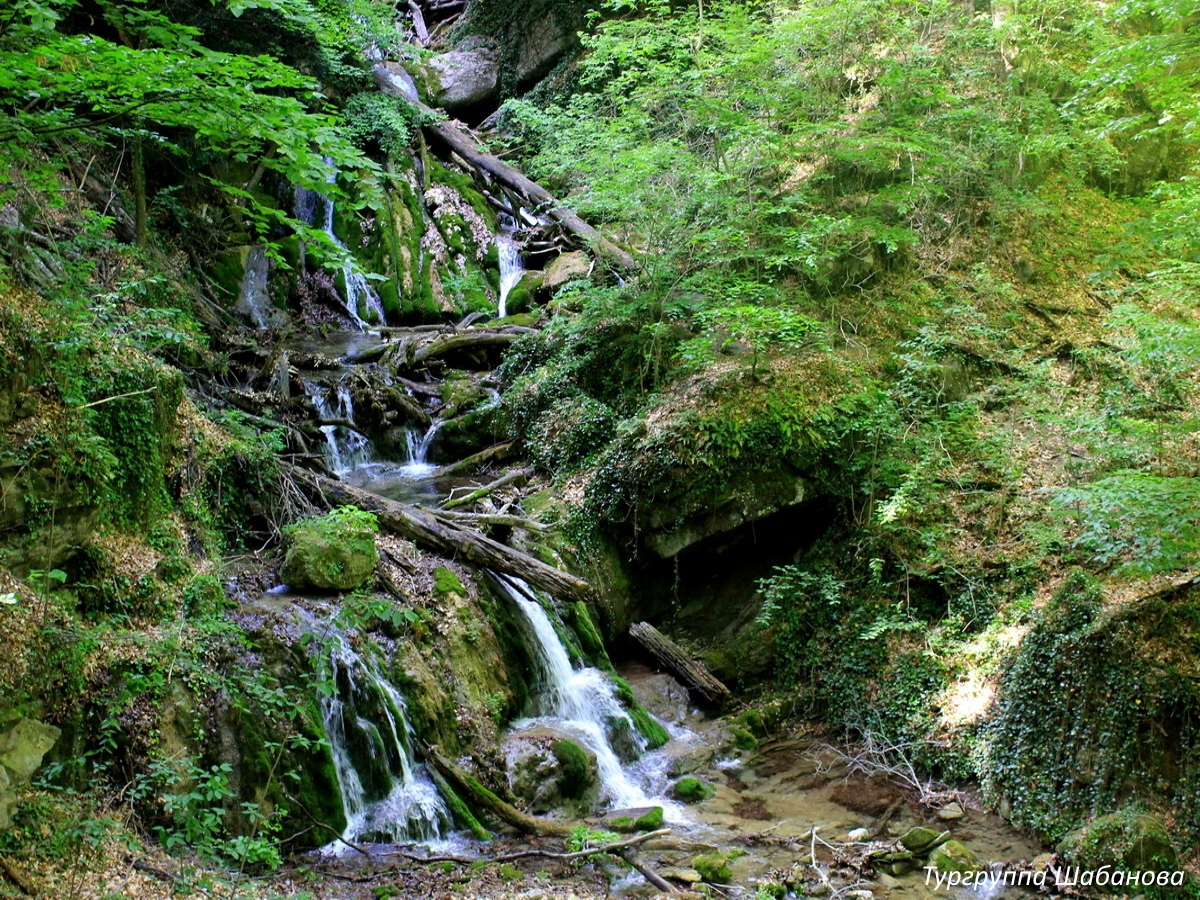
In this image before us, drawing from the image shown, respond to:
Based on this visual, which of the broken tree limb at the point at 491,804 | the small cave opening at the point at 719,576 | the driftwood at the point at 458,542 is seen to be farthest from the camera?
the small cave opening at the point at 719,576

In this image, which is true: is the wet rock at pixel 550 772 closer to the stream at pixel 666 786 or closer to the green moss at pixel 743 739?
the stream at pixel 666 786

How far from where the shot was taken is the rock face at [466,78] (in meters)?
23.4

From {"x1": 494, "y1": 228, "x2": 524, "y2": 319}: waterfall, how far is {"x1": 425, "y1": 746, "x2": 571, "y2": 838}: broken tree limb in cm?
1190

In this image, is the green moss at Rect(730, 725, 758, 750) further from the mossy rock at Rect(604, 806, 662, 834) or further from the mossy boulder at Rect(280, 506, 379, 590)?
the mossy boulder at Rect(280, 506, 379, 590)

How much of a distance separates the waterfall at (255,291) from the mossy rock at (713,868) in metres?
12.5

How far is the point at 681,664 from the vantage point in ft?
31.1

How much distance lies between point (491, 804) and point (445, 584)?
230cm

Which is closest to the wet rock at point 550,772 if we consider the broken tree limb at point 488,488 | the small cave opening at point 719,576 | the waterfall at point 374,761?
the waterfall at point 374,761

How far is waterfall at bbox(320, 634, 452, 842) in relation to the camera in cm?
623

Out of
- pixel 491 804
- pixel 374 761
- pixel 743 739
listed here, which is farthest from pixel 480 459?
pixel 491 804

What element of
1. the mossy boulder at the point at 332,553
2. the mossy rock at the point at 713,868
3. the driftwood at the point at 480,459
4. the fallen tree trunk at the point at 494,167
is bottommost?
the mossy rock at the point at 713,868

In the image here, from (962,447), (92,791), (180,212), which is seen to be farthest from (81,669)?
(180,212)

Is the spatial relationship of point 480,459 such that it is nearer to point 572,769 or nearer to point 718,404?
point 718,404

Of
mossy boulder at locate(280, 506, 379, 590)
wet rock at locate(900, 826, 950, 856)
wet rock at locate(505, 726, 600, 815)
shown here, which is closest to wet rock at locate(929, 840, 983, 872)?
wet rock at locate(900, 826, 950, 856)
